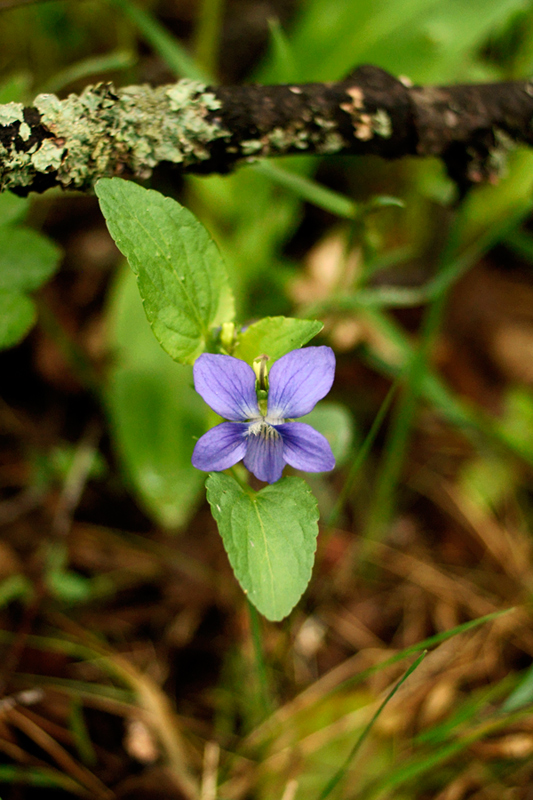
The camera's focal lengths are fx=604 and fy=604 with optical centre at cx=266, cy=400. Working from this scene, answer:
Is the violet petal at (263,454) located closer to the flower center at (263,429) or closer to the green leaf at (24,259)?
the flower center at (263,429)

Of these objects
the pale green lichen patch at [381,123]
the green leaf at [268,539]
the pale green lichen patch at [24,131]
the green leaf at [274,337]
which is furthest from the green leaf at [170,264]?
the pale green lichen patch at [381,123]

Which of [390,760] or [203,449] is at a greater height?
[203,449]

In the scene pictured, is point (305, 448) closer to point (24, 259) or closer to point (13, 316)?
point (13, 316)

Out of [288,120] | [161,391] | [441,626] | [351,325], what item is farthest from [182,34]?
[441,626]

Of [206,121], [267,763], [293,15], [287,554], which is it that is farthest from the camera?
[293,15]

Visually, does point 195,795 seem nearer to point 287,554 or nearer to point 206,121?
point 287,554

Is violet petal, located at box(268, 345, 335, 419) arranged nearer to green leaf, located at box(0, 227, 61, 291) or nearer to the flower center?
the flower center

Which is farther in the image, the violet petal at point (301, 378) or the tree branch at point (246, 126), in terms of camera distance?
the tree branch at point (246, 126)
